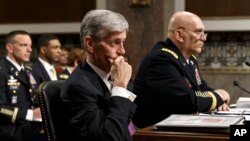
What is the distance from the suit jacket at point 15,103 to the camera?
4.55m

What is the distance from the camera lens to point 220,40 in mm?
6578

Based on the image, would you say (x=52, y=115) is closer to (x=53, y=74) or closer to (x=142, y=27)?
(x=53, y=74)

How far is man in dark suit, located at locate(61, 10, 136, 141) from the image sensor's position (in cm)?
202

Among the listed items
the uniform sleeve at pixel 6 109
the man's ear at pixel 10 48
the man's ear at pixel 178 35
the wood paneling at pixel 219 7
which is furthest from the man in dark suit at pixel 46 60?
the man's ear at pixel 178 35

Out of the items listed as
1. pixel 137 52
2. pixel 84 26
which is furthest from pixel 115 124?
pixel 137 52

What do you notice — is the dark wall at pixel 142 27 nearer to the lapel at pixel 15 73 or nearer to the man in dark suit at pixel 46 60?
the man in dark suit at pixel 46 60

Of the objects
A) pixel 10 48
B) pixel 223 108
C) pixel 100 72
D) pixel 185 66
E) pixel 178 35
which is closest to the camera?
pixel 100 72

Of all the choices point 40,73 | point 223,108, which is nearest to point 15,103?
point 40,73

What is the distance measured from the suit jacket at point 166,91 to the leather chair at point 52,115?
99 centimetres

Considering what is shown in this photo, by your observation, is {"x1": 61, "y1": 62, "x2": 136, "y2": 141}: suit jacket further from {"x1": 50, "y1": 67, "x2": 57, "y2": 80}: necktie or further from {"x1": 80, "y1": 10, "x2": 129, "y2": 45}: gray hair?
{"x1": 50, "y1": 67, "x2": 57, "y2": 80}: necktie

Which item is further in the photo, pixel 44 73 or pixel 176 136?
pixel 44 73

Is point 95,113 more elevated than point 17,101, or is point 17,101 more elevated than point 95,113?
point 95,113

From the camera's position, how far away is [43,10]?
24.0 feet

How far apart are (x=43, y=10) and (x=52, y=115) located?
17.6 ft
